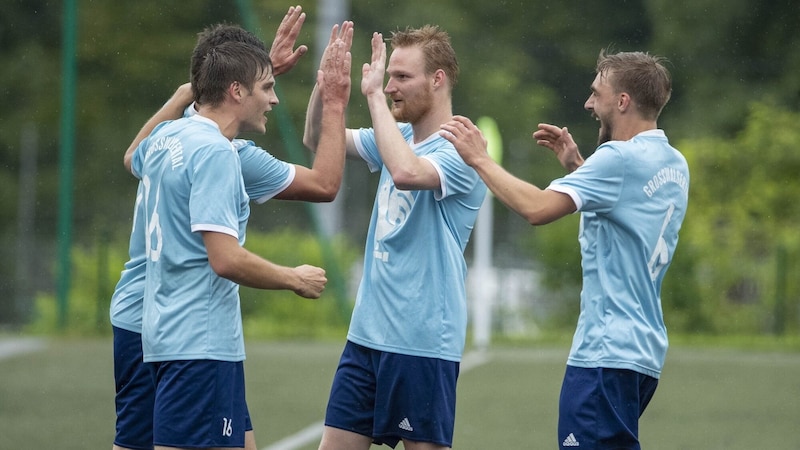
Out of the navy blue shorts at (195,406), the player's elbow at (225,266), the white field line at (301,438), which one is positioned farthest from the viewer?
the white field line at (301,438)

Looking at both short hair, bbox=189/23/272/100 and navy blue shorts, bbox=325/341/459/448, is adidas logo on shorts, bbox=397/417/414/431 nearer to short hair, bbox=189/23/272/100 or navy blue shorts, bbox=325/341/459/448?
navy blue shorts, bbox=325/341/459/448

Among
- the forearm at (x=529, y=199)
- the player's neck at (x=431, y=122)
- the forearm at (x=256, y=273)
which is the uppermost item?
the player's neck at (x=431, y=122)

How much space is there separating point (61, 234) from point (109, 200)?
13863 mm

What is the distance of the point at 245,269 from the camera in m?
3.96

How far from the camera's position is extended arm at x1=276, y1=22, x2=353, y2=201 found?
455 centimetres

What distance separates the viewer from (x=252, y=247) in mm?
18625

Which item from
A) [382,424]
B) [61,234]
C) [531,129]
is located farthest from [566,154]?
[531,129]

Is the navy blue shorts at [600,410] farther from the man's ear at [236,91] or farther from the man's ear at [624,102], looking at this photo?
the man's ear at [236,91]

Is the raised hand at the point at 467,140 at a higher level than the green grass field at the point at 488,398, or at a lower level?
higher

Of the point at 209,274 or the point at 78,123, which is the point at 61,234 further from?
the point at 78,123

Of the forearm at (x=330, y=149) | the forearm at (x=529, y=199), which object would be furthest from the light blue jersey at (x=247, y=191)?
the forearm at (x=529, y=199)

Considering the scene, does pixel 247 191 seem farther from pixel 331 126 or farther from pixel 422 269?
pixel 422 269

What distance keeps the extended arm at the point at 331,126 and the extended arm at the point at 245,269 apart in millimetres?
634

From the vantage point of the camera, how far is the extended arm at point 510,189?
421 cm
